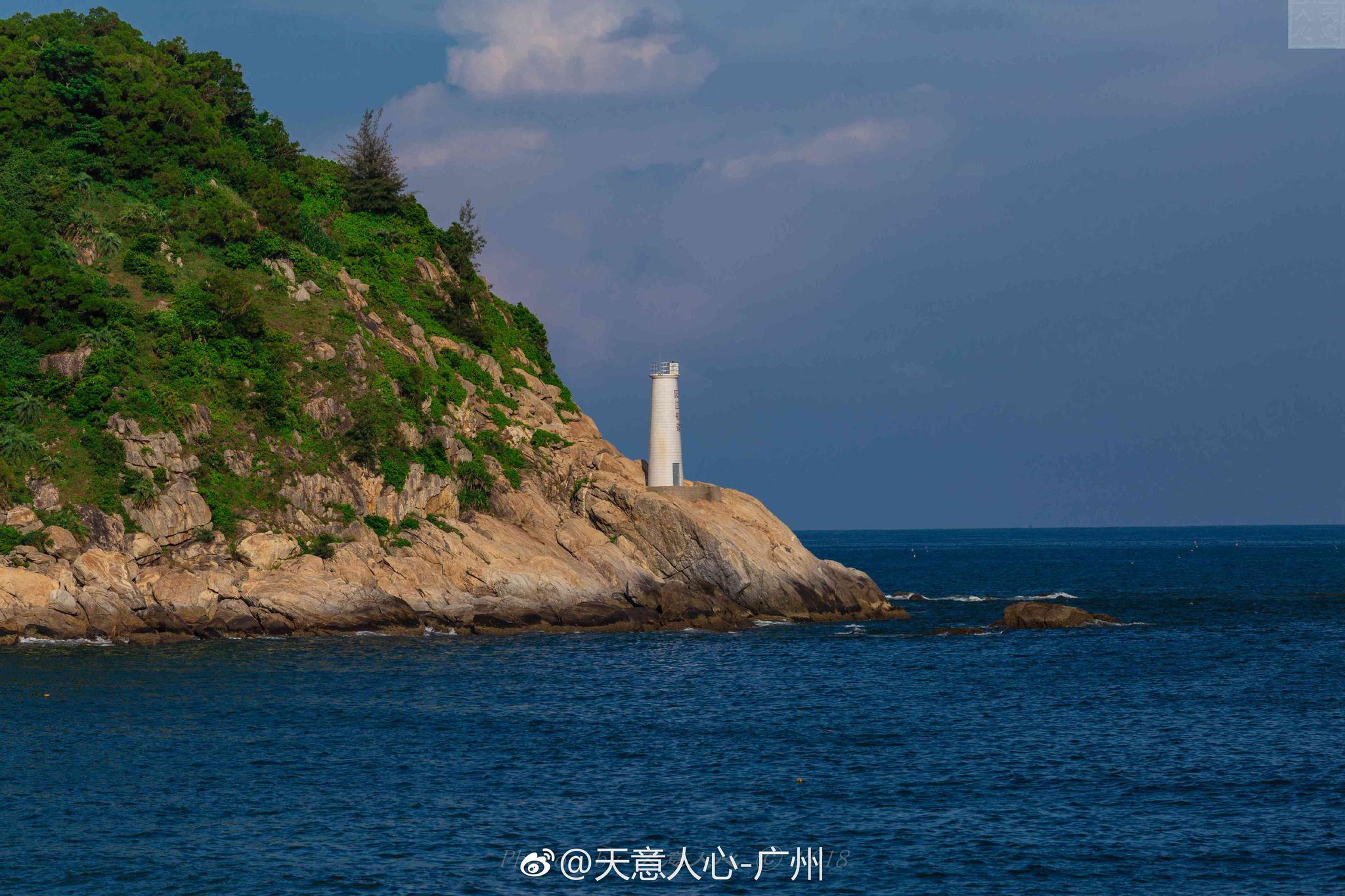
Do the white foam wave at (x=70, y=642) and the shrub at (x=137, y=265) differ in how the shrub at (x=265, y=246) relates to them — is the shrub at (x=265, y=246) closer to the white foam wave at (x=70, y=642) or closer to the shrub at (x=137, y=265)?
the shrub at (x=137, y=265)

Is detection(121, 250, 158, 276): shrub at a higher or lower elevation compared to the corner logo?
higher

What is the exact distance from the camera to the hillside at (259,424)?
6328 centimetres

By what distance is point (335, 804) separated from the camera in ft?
112

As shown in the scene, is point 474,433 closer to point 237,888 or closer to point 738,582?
point 738,582

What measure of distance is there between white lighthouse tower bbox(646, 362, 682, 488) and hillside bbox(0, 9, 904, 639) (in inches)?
58.6

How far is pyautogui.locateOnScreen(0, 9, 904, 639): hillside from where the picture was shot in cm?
6328

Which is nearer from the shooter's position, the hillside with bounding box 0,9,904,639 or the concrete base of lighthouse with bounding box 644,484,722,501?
the hillside with bounding box 0,9,904,639

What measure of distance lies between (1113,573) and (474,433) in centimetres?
8573

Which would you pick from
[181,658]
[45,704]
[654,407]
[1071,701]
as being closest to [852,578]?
[654,407]

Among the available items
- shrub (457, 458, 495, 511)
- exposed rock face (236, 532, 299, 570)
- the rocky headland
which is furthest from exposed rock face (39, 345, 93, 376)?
shrub (457, 458, 495, 511)

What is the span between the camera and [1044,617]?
76.4 m

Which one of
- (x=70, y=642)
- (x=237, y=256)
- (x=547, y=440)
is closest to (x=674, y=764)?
(x=70, y=642)

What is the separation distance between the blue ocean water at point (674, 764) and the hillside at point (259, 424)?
446 cm

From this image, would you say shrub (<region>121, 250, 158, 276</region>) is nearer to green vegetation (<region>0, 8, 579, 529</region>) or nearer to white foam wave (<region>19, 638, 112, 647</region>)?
green vegetation (<region>0, 8, 579, 529</region>)
